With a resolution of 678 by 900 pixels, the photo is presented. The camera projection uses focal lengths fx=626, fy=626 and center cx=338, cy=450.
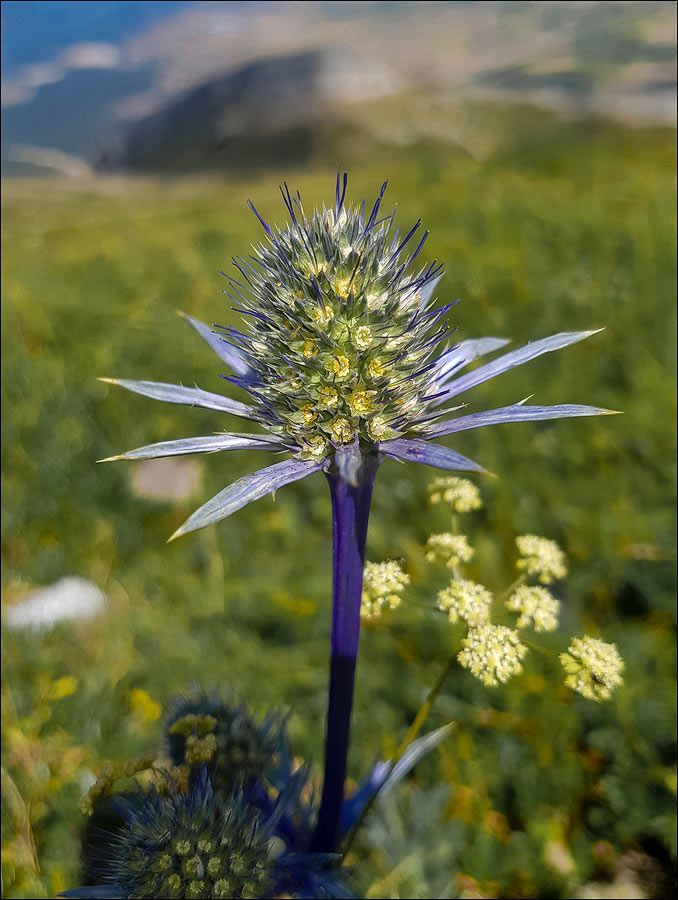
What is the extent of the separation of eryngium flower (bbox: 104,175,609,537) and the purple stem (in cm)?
6

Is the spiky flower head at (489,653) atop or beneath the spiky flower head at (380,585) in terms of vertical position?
beneath

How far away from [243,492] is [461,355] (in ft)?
2.26

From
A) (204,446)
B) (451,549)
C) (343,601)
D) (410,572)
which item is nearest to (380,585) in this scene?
(343,601)

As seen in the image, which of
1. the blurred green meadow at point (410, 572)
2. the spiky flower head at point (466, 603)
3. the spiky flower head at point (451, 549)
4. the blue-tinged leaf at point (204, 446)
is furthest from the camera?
the blurred green meadow at point (410, 572)

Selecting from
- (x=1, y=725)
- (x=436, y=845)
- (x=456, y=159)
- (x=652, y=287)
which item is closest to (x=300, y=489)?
(x=1, y=725)

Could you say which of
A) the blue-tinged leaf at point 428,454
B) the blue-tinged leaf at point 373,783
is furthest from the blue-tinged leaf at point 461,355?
the blue-tinged leaf at point 373,783

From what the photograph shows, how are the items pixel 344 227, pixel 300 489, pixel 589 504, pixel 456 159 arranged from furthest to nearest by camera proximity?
pixel 456 159
pixel 300 489
pixel 589 504
pixel 344 227

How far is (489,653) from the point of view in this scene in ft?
4.02

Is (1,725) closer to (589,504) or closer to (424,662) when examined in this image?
(424,662)

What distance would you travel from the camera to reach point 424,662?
8.83 feet

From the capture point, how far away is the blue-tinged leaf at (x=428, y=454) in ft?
3.39

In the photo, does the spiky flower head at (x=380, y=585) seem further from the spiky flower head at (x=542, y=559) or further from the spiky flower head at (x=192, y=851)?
the spiky flower head at (x=192, y=851)

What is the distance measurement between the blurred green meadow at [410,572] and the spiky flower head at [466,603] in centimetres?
107

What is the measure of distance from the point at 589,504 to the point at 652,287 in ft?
6.81
